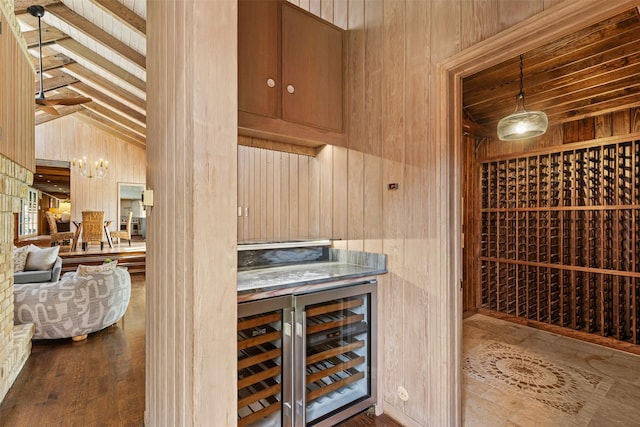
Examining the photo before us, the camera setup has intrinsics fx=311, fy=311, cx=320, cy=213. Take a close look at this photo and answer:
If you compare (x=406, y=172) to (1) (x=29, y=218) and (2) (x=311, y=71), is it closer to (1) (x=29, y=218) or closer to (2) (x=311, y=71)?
(2) (x=311, y=71)

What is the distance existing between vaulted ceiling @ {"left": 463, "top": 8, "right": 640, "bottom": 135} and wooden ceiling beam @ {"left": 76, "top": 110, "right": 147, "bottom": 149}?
933 centimetres

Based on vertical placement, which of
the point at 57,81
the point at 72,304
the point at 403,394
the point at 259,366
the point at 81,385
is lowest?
the point at 81,385

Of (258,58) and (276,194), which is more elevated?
(258,58)

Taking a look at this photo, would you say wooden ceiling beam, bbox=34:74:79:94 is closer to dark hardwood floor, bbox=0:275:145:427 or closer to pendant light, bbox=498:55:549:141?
dark hardwood floor, bbox=0:275:145:427

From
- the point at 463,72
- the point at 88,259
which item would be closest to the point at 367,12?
the point at 463,72

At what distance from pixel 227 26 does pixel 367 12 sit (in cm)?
143

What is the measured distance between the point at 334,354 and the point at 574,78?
3.07m

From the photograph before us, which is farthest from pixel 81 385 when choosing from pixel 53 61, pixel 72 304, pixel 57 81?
pixel 57 81

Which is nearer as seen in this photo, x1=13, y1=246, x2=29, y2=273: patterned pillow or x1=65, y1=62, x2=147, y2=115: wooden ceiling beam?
x1=13, y1=246, x2=29, y2=273: patterned pillow

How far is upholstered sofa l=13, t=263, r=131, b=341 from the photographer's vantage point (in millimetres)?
3123

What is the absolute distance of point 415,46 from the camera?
186 cm

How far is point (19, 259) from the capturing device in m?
4.41

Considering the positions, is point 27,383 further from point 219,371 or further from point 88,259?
point 88,259

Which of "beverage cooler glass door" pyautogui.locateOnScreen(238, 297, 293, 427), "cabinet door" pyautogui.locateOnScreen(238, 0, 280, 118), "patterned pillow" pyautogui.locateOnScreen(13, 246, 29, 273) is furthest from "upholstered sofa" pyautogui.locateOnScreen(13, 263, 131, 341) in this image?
"cabinet door" pyautogui.locateOnScreen(238, 0, 280, 118)
